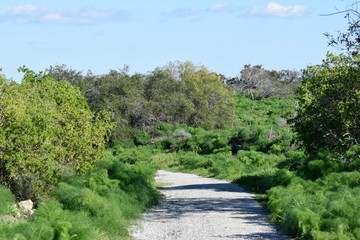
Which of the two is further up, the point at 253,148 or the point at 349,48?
the point at 349,48

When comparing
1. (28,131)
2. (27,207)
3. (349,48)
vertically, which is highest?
(349,48)

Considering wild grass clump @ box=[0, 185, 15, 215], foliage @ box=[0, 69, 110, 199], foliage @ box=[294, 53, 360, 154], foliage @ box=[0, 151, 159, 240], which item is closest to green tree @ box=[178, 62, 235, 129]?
foliage @ box=[294, 53, 360, 154]

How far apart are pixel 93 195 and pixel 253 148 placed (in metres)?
18.9

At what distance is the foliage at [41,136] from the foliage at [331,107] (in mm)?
6698

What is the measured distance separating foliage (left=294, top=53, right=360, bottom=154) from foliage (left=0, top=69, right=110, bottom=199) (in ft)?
22.0

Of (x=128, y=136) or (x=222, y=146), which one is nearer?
(x=222, y=146)

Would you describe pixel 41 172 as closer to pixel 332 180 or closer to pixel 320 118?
pixel 332 180

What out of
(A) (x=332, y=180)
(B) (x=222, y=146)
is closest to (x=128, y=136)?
(B) (x=222, y=146)

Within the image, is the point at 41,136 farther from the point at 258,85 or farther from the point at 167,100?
the point at 258,85

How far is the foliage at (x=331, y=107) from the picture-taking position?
21.0 meters

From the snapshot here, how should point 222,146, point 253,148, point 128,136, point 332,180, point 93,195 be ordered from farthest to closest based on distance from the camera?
point 128,136, point 222,146, point 253,148, point 332,180, point 93,195

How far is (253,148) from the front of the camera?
33.5 metres

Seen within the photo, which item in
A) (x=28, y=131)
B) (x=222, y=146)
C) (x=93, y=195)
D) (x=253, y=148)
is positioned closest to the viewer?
(x=93, y=195)

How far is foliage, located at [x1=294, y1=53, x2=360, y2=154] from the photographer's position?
2098 cm
